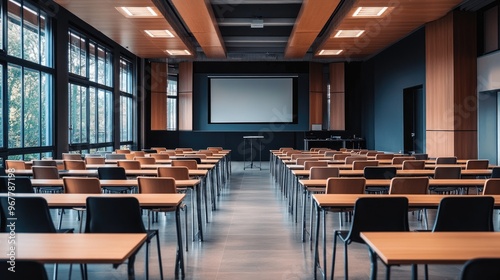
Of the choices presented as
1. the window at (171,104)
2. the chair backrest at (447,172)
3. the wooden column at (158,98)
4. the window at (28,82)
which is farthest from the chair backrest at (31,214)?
the window at (171,104)

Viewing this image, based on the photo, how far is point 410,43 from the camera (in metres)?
13.6

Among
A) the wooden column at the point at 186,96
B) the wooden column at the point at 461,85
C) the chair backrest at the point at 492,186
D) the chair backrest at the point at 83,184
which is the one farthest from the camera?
the wooden column at the point at 186,96

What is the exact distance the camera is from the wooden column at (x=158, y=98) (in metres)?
18.0

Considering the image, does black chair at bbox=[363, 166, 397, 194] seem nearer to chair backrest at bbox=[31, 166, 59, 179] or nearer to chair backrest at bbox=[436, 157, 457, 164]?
chair backrest at bbox=[436, 157, 457, 164]

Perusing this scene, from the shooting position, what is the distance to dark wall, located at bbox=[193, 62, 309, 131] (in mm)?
18453

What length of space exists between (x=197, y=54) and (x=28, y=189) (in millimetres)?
14082

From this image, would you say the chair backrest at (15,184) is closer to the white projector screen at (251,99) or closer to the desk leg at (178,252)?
the desk leg at (178,252)

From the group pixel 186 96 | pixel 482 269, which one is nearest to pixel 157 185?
pixel 482 269

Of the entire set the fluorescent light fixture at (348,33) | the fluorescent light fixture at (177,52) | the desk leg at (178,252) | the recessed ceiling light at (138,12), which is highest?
the fluorescent light fixture at (177,52)

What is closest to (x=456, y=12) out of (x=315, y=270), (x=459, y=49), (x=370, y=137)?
(x=459, y=49)

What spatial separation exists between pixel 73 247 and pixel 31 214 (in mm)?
1202

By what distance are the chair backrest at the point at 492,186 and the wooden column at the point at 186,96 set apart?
1471cm

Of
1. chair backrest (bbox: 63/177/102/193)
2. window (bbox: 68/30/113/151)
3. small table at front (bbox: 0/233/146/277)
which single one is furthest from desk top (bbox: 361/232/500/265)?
window (bbox: 68/30/113/151)

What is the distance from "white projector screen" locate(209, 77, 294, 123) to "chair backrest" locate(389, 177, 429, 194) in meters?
13.7
